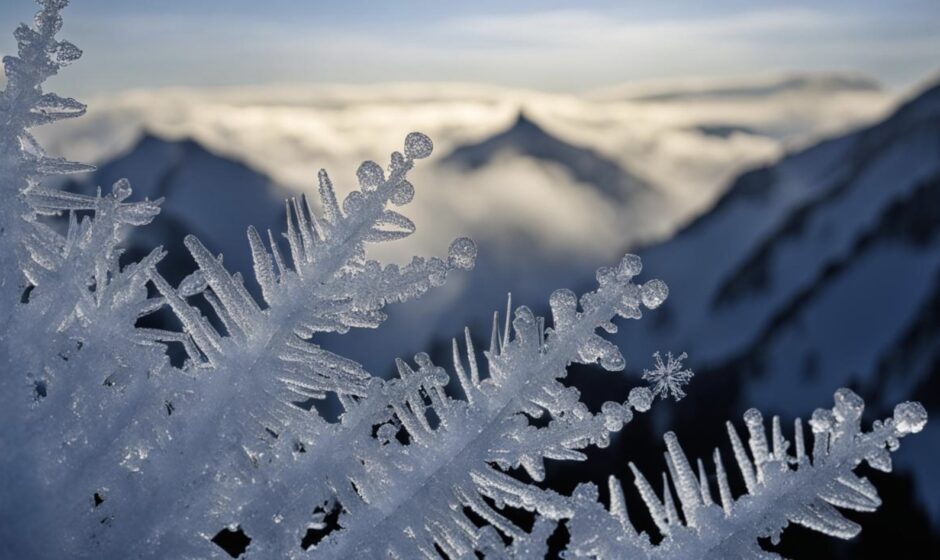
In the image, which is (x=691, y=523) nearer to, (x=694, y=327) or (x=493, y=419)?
(x=493, y=419)

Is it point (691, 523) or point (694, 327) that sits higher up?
point (694, 327)

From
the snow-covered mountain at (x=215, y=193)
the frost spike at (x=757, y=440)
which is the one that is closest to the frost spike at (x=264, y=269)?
the frost spike at (x=757, y=440)

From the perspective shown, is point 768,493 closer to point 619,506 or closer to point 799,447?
point 799,447

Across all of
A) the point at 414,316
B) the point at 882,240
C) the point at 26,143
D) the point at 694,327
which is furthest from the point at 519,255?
the point at 26,143

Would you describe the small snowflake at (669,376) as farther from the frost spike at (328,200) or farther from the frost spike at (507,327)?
the frost spike at (328,200)

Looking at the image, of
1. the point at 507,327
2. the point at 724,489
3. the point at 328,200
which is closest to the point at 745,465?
the point at 724,489

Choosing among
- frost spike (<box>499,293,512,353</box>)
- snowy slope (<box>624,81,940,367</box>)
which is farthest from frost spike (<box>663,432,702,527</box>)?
snowy slope (<box>624,81,940,367</box>)
